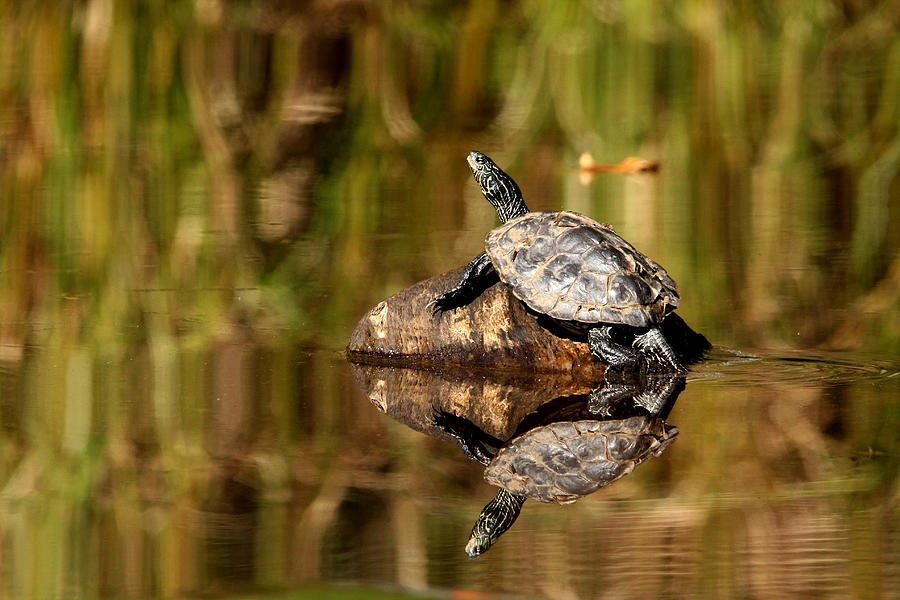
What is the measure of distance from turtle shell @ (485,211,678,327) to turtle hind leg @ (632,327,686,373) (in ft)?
0.18

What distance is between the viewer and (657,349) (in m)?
5.06

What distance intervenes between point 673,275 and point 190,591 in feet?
12.0

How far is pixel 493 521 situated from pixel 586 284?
5.62ft

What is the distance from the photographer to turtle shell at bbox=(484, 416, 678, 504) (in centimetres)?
388

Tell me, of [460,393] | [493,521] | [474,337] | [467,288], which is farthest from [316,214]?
[493,521]

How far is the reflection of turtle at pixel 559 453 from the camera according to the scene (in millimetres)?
3775

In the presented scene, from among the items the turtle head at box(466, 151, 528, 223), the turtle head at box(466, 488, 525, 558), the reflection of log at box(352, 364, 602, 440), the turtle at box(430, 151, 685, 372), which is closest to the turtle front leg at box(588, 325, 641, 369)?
the turtle at box(430, 151, 685, 372)

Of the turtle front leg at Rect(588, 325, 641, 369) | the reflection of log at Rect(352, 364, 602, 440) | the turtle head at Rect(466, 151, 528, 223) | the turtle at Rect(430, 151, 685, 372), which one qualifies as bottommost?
the reflection of log at Rect(352, 364, 602, 440)

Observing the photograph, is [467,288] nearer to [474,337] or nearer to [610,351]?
[474,337]

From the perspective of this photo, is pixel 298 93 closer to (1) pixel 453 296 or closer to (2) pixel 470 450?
(1) pixel 453 296

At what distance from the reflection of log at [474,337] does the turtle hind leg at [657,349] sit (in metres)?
0.16

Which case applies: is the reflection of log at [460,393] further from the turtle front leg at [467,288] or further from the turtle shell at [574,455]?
the turtle front leg at [467,288]

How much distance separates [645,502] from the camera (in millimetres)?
3727

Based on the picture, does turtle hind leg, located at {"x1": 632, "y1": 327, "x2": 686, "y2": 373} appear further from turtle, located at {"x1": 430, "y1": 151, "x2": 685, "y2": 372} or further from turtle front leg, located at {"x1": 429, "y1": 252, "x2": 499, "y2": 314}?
turtle front leg, located at {"x1": 429, "y1": 252, "x2": 499, "y2": 314}
